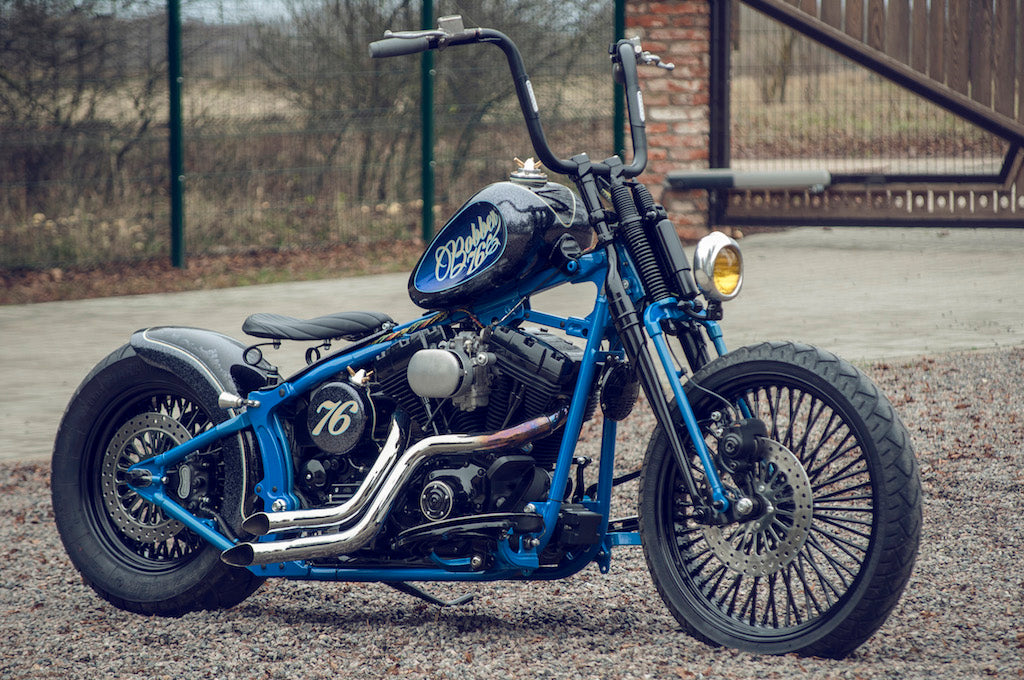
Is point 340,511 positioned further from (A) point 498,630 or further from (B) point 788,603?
(B) point 788,603

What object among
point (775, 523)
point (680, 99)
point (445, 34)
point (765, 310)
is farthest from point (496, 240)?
point (680, 99)

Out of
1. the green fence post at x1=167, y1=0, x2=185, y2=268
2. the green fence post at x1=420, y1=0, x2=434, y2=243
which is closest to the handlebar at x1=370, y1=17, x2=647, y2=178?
the green fence post at x1=167, y1=0, x2=185, y2=268

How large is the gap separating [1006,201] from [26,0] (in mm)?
8083

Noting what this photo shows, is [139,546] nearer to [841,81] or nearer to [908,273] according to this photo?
[908,273]

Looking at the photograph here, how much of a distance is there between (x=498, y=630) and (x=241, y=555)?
73 cm

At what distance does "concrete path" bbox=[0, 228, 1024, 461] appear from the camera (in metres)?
8.00

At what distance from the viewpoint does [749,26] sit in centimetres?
1345

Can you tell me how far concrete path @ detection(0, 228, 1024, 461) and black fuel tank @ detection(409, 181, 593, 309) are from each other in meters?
3.03

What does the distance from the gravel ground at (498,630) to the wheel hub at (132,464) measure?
10.3 inches

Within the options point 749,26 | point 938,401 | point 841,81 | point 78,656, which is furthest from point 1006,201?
point 78,656

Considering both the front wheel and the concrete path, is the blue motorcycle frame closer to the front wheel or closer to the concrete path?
the front wheel

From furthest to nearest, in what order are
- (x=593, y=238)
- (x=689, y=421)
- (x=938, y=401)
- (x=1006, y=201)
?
1. (x=1006, y=201)
2. (x=938, y=401)
3. (x=593, y=238)
4. (x=689, y=421)

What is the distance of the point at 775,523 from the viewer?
3693mm

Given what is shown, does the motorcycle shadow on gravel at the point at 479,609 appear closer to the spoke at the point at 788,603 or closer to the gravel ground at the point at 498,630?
the gravel ground at the point at 498,630
